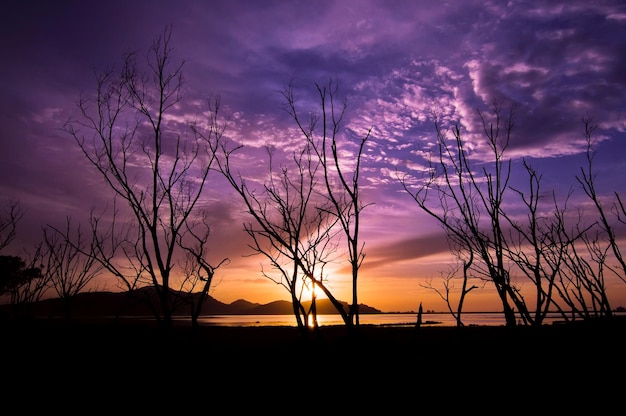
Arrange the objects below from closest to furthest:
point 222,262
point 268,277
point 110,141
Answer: point 110,141
point 222,262
point 268,277

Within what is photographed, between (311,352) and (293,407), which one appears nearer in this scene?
(293,407)

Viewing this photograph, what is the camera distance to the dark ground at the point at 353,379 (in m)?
6.52

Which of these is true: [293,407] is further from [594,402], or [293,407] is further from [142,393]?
[594,402]

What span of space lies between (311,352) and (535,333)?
594 cm

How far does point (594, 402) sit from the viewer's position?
5910 mm

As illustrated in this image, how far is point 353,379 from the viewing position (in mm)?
8211

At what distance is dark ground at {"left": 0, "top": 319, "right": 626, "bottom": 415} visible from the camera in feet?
21.4

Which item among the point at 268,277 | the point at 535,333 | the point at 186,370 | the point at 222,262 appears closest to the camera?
the point at 535,333

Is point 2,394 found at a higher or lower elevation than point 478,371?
lower

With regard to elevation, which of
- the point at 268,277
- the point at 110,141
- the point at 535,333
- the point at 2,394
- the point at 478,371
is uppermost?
the point at 110,141

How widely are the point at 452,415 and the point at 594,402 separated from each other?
7.64 feet

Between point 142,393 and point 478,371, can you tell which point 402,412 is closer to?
point 478,371

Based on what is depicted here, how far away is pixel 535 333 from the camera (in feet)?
27.5

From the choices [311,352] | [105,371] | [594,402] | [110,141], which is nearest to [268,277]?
[311,352]
